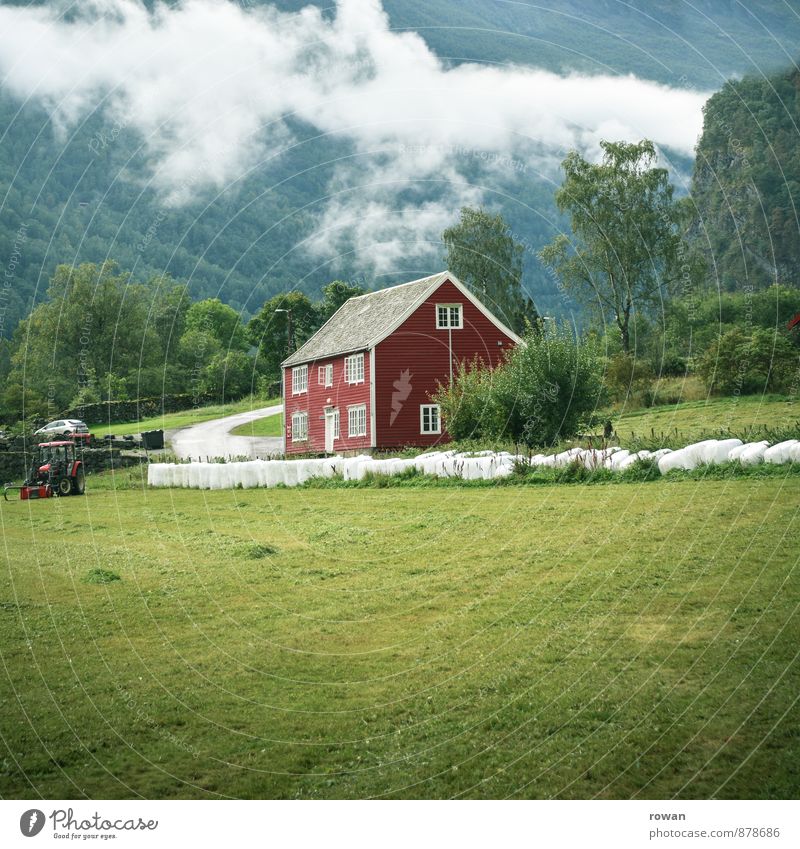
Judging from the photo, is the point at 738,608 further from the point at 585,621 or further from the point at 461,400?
the point at 461,400

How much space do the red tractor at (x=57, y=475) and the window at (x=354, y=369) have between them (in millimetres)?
16439

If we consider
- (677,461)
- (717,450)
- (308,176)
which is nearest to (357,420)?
(308,176)

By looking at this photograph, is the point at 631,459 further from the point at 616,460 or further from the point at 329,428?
the point at 329,428

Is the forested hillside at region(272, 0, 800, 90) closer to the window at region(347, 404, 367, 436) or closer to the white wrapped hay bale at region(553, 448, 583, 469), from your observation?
the white wrapped hay bale at region(553, 448, 583, 469)


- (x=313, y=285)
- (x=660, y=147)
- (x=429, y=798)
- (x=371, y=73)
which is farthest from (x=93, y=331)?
(x=660, y=147)

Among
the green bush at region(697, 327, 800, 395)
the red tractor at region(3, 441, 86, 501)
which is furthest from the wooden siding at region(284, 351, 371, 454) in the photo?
the green bush at region(697, 327, 800, 395)

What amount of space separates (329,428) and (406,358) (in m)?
6.42

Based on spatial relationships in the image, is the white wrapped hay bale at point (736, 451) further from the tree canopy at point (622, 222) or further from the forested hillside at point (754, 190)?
the tree canopy at point (622, 222)

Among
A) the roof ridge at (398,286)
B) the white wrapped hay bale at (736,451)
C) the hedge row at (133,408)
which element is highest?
the roof ridge at (398,286)

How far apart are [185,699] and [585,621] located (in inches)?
176

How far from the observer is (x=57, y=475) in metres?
34.5

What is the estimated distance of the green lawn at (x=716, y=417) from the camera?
2653 cm
